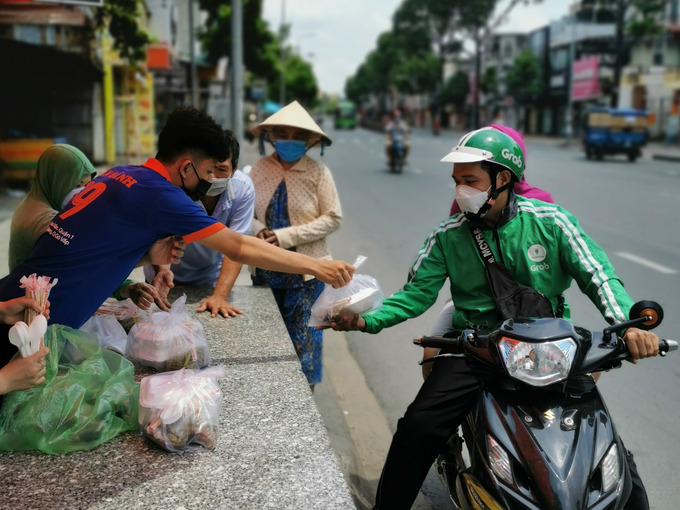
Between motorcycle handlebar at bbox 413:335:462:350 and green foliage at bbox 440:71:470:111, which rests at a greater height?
green foliage at bbox 440:71:470:111

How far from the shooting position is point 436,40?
71.4 meters

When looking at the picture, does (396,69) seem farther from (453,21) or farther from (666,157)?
(666,157)

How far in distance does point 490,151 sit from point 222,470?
4.85 feet

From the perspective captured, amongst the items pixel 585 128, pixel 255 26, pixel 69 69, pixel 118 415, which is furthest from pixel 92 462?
pixel 255 26

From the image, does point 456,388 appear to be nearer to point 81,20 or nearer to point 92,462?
Result: point 92,462

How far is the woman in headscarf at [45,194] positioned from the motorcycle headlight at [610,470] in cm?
256

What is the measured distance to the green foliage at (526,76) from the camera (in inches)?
2154

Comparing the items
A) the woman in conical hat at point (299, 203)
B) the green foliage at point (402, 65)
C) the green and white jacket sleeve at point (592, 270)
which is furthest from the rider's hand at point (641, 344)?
the green foliage at point (402, 65)

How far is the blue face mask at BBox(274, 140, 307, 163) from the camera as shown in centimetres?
430

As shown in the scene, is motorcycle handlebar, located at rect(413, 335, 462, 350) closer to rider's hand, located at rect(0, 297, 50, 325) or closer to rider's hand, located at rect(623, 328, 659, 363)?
rider's hand, located at rect(623, 328, 659, 363)

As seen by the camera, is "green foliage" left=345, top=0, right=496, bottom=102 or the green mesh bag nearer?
the green mesh bag

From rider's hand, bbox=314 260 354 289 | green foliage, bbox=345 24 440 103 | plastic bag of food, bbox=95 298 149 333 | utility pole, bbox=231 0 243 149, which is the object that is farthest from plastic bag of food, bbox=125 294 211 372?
green foliage, bbox=345 24 440 103

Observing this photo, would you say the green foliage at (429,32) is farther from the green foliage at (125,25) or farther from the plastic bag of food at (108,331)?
the plastic bag of food at (108,331)

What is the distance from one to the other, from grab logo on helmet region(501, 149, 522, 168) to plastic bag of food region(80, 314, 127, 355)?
183 centimetres
